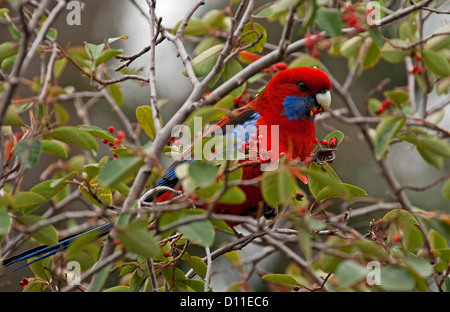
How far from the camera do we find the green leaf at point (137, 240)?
1303mm

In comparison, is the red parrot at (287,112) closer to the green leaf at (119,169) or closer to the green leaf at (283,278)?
the green leaf at (283,278)

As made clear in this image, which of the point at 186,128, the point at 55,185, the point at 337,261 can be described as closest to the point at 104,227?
the point at 55,185

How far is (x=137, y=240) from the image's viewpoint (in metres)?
1.30

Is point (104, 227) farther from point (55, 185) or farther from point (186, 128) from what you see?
point (186, 128)

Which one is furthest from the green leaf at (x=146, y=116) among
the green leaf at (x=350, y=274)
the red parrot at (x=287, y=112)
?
the green leaf at (x=350, y=274)

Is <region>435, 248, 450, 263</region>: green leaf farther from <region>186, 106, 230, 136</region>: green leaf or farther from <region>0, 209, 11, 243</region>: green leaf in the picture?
<region>0, 209, 11, 243</region>: green leaf

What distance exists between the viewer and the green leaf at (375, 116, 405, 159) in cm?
192

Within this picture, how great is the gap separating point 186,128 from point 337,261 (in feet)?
1.95

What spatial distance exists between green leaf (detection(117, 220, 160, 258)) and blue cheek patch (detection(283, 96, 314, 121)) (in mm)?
1550

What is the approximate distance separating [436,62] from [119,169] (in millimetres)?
1612

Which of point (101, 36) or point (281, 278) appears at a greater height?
point (101, 36)

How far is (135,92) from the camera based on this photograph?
521cm

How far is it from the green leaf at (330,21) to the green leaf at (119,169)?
89 centimetres
